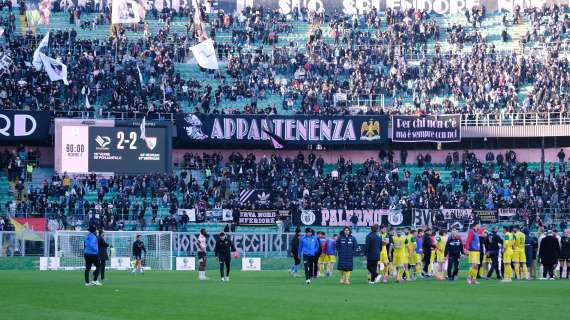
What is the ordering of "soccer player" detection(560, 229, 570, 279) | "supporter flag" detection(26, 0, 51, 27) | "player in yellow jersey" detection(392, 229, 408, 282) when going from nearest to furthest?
"player in yellow jersey" detection(392, 229, 408, 282) → "soccer player" detection(560, 229, 570, 279) → "supporter flag" detection(26, 0, 51, 27)

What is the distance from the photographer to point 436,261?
1674 inches

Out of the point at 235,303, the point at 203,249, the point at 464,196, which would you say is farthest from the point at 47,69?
the point at 235,303

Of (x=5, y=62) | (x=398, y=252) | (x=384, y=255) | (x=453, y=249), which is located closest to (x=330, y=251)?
(x=384, y=255)

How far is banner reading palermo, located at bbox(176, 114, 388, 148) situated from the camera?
70688 millimetres

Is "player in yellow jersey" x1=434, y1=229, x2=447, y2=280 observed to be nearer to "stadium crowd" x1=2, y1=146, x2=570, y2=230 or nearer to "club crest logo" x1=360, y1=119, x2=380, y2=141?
"stadium crowd" x1=2, y1=146, x2=570, y2=230

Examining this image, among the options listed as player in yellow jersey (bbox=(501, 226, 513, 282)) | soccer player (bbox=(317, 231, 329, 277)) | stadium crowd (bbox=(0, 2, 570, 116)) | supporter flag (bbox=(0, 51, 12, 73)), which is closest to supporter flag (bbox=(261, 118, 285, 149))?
stadium crowd (bbox=(0, 2, 570, 116))

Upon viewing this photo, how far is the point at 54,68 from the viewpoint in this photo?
69812mm

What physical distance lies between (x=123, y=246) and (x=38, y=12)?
27138 mm

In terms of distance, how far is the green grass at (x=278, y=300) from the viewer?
24.0 m

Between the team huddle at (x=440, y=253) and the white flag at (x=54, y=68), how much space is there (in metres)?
28.7

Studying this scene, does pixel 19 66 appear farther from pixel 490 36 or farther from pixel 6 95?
pixel 490 36

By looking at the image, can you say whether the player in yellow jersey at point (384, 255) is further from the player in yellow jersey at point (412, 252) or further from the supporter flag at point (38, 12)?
the supporter flag at point (38, 12)

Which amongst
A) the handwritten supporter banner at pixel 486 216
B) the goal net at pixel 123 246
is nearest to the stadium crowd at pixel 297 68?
the handwritten supporter banner at pixel 486 216

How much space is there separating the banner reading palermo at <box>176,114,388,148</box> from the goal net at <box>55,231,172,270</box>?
1510cm
